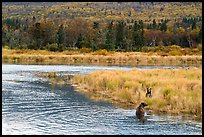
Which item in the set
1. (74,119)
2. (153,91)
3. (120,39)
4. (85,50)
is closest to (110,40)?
(120,39)

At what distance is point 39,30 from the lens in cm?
10294

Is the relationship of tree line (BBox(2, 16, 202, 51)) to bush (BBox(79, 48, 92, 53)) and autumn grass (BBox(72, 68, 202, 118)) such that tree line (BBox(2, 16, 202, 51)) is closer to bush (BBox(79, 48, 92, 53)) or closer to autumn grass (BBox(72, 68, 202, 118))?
bush (BBox(79, 48, 92, 53))

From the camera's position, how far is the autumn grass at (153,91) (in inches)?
836

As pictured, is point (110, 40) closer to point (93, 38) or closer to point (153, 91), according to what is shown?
point (93, 38)

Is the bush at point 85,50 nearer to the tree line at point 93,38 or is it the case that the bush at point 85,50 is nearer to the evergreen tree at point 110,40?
the tree line at point 93,38

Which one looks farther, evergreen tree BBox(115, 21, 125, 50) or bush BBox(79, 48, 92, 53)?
evergreen tree BBox(115, 21, 125, 50)

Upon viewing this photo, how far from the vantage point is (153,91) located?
81.6 ft

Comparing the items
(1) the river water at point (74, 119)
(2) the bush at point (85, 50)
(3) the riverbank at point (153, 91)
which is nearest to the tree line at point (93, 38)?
(2) the bush at point (85, 50)

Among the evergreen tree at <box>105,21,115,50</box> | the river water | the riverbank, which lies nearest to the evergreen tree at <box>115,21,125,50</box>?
the evergreen tree at <box>105,21,115,50</box>

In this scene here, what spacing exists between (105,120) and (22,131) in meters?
3.75

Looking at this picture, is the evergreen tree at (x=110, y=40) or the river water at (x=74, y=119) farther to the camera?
the evergreen tree at (x=110, y=40)

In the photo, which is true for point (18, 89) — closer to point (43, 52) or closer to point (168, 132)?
point (168, 132)

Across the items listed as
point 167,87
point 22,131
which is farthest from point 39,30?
point 22,131

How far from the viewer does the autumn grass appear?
836 inches
